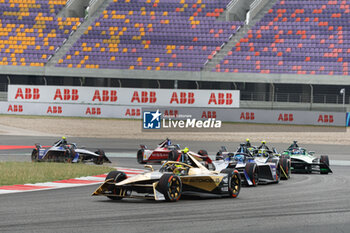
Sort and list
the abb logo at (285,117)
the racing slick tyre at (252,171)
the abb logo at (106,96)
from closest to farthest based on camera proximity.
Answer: the racing slick tyre at (252,171) → the abb logo at (285,117) → the abb logo at (106,96)

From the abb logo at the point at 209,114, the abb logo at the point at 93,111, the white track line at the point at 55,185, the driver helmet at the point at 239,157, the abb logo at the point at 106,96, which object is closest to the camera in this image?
the white track line at the point at 55,185

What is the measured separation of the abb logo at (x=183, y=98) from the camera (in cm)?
4041

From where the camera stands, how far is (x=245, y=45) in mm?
44562

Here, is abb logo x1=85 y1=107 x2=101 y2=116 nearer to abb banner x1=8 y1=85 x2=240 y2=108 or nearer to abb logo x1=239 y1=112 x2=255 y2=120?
abb banner x1=8 y1=85 x2=240 y2=108

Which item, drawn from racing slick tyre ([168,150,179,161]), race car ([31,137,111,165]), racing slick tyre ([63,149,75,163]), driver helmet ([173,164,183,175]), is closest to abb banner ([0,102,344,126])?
racing slick tyre ([168,150,179,161])

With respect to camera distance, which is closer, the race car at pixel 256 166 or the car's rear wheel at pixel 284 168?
the race car at pixel 256 166

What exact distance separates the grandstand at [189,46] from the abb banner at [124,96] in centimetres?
115

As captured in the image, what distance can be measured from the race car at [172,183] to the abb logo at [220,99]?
87.7ft

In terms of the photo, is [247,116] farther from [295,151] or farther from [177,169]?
[177,169]

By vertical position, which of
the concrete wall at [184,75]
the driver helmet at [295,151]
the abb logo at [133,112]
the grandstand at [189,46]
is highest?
the grandstand at [189,46]

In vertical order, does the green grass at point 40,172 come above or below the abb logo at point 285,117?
below

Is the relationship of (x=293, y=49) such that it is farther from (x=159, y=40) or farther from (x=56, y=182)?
(x=56, y=182)

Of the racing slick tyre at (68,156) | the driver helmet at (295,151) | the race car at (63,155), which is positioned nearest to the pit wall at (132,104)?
the driver helmet at (295,151)

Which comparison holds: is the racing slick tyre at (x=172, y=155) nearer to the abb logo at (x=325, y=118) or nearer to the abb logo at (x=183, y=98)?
the abb logo at (x=325, y=118)
